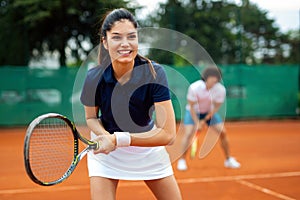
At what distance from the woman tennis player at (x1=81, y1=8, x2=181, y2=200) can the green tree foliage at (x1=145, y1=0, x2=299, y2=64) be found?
8.71 m

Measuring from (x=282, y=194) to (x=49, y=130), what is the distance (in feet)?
8.75

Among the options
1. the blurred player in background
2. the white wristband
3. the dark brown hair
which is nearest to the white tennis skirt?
the white wristband

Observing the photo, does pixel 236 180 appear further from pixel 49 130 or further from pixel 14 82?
pixel 14 82

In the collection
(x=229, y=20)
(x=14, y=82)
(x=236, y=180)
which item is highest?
(x=229, y=20)

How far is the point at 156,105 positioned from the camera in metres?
2.32

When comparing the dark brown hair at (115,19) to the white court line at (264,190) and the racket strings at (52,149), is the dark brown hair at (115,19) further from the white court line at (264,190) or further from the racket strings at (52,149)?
the white court line at (264,190)

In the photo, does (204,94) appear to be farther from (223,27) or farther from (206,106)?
(223,27)

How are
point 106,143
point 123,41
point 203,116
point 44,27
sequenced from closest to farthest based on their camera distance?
point 106,143
point 123,41
point 203,116
point 44,27

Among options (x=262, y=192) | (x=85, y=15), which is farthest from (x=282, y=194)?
(x=85, y=15)

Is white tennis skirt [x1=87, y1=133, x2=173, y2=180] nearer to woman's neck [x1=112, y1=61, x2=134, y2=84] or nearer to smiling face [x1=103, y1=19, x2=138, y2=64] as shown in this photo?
woman's neck [x1=112, y1=61, x2=134, y2=84]

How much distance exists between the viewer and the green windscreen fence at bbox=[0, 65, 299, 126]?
10586 millimetres

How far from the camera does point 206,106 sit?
584 cm

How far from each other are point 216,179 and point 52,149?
2.84 meters

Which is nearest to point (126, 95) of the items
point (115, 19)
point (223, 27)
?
point (115, 19)
